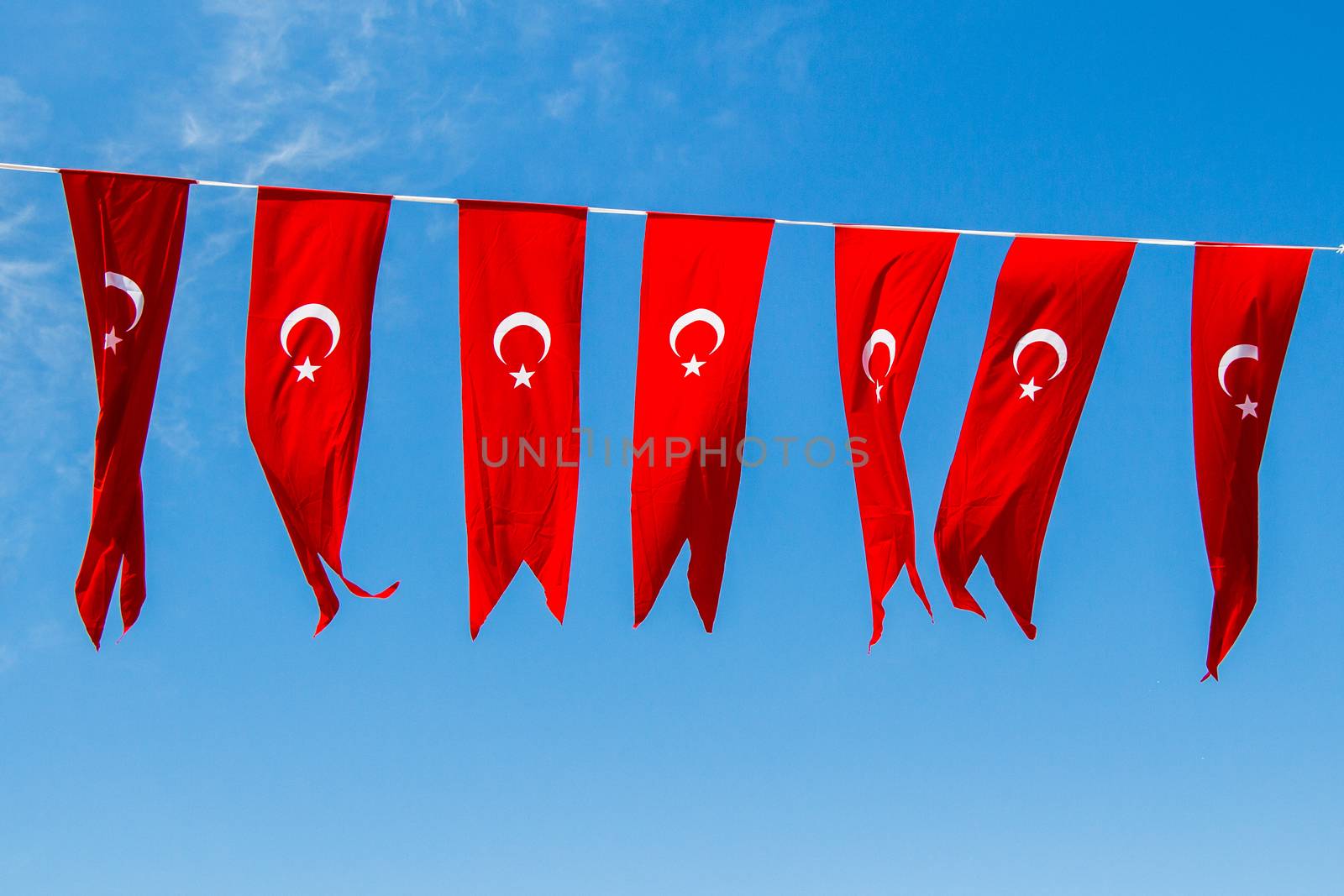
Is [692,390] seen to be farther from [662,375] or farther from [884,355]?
[884,355]

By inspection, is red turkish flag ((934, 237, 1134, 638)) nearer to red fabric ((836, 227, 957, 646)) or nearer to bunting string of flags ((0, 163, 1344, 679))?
bunting string of flags ((0, 163, 1344, 679))

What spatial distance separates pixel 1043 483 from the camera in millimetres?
15523

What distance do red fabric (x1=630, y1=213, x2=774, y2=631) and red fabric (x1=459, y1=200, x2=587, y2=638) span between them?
0.79 meters

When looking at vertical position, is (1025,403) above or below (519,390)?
above

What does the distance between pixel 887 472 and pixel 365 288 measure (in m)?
6.03

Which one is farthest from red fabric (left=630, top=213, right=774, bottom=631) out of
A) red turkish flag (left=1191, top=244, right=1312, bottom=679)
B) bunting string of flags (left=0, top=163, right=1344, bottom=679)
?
red turkish flag (left=1191, top=244, right=1312, bottom=679)

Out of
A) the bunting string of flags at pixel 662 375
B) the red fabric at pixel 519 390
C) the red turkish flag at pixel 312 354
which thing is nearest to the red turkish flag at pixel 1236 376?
the bunting string of flags at pixel 662 375

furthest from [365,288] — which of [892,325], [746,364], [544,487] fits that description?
[892,325]

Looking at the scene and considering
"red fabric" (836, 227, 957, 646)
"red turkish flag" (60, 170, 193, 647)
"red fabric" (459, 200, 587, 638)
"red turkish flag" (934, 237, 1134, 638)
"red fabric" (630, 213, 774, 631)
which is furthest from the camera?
"red turkish flag" (934, 237, 1134, 638)

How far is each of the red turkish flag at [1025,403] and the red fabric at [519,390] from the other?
434cm

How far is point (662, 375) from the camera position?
15102 mm

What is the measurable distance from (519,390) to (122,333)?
4079 millimetres

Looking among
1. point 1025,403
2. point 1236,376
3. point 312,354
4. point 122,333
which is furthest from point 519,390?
point 1236,376

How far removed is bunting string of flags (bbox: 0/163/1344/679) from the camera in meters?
14.1
